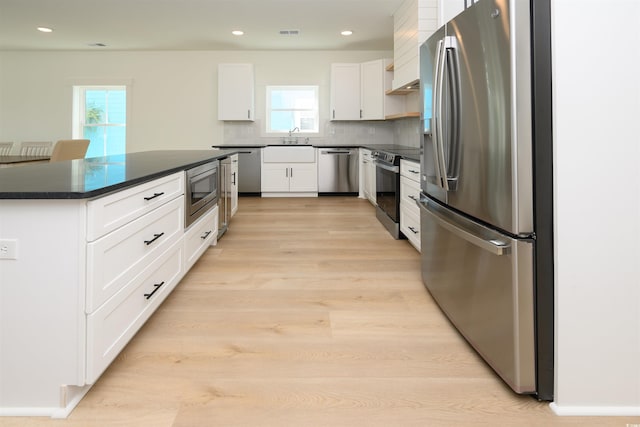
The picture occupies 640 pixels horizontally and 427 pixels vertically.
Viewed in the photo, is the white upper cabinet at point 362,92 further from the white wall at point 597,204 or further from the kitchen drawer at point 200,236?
the white wall at point 597,204

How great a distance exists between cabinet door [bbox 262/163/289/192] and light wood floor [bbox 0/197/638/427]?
4.29m

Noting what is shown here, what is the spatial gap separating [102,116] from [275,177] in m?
3.52

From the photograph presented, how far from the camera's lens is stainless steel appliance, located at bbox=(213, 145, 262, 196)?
741 cm

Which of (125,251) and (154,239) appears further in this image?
(154,239)

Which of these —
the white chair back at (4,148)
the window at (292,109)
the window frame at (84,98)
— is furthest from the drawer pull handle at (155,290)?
the white chair back at (4,148)

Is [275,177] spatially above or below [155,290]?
above

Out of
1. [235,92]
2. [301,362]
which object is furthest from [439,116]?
[235,92]

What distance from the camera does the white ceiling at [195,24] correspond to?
215 inches

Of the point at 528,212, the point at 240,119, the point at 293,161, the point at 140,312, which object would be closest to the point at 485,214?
the point at 528,212

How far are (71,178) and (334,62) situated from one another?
6.88m

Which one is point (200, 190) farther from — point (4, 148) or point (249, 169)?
point (4, 148)

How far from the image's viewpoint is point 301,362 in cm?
181

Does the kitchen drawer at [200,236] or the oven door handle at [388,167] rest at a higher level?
the oven door handle at [388,167]

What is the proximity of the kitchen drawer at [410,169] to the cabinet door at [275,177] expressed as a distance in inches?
143
